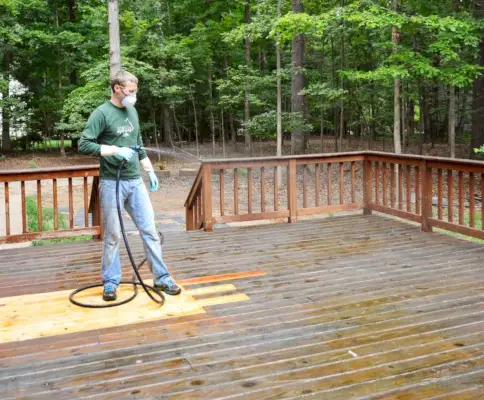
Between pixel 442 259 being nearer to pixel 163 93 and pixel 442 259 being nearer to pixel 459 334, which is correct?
pixel 459 334

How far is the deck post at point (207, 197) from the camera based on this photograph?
19.3ft

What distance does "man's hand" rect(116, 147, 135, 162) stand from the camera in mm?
3436

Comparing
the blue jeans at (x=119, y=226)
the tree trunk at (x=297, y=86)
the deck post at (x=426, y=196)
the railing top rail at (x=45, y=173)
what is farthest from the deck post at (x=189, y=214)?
the tree trunk at (x=297, y=86)

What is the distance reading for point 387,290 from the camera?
376cm

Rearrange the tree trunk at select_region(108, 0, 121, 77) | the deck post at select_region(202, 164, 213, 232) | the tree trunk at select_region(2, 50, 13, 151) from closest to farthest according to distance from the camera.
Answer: the deck post at select_region(202, 164, 213, 232), the tree trunk at select_region(108, 0, 121, 77), the tree trunk at select_region(2, 50, 13, 151)

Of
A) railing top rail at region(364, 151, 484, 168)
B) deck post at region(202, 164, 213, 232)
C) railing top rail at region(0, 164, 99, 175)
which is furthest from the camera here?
deck post at region(202, 164, 213, 232)

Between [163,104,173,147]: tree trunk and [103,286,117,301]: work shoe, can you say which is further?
[163,104,173,147]: tree trunk

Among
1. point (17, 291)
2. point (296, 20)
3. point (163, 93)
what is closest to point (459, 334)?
point (17, 291)

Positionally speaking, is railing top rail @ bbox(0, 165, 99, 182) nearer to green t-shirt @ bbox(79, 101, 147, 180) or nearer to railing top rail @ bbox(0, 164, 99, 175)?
railing top rail @ bbox(0, 164, 99, 175)

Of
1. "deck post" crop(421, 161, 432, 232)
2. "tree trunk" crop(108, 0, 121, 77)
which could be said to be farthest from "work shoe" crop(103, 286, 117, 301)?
"tree trunk" crop(108, 0, 121, 77)

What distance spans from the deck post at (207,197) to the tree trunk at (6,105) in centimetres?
1482

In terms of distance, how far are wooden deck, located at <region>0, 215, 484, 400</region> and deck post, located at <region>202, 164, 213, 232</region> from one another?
36.3 inches

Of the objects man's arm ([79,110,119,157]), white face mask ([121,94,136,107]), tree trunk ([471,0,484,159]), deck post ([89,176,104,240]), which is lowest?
deck post ([89,176,104,240])

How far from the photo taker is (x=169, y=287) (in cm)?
374
